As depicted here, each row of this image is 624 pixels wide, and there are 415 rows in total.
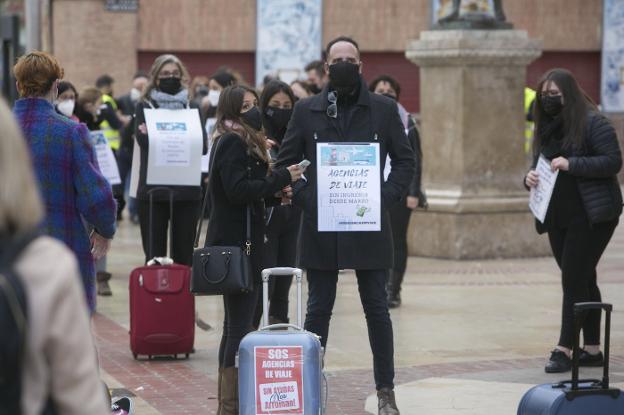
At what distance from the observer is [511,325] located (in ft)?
34.3

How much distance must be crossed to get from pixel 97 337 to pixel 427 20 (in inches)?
846

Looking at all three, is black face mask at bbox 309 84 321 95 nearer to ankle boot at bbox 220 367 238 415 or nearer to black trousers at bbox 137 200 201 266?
black trousers at bbox 137 200 201 266

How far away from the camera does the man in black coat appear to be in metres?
7.19

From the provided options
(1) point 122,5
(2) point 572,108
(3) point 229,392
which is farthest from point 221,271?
(1) point 122,5

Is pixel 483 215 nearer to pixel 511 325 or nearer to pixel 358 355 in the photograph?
pixel 511 325

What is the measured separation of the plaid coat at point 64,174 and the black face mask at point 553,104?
3.27 meters

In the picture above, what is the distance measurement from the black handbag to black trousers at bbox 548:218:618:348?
7.66 feet

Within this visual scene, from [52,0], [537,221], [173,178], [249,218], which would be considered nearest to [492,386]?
[537,221]

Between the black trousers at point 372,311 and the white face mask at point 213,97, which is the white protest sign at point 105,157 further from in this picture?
the black trousers at point 372,311

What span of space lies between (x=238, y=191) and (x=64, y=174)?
1008 mm

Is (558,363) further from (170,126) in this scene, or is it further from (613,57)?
(613,57)

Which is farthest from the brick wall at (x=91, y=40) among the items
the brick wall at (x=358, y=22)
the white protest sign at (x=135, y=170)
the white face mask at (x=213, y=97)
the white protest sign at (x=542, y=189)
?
the white protest sign at (x=542, y=189)

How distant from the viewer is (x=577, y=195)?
8.51 metres

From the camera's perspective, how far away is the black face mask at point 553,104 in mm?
8531
